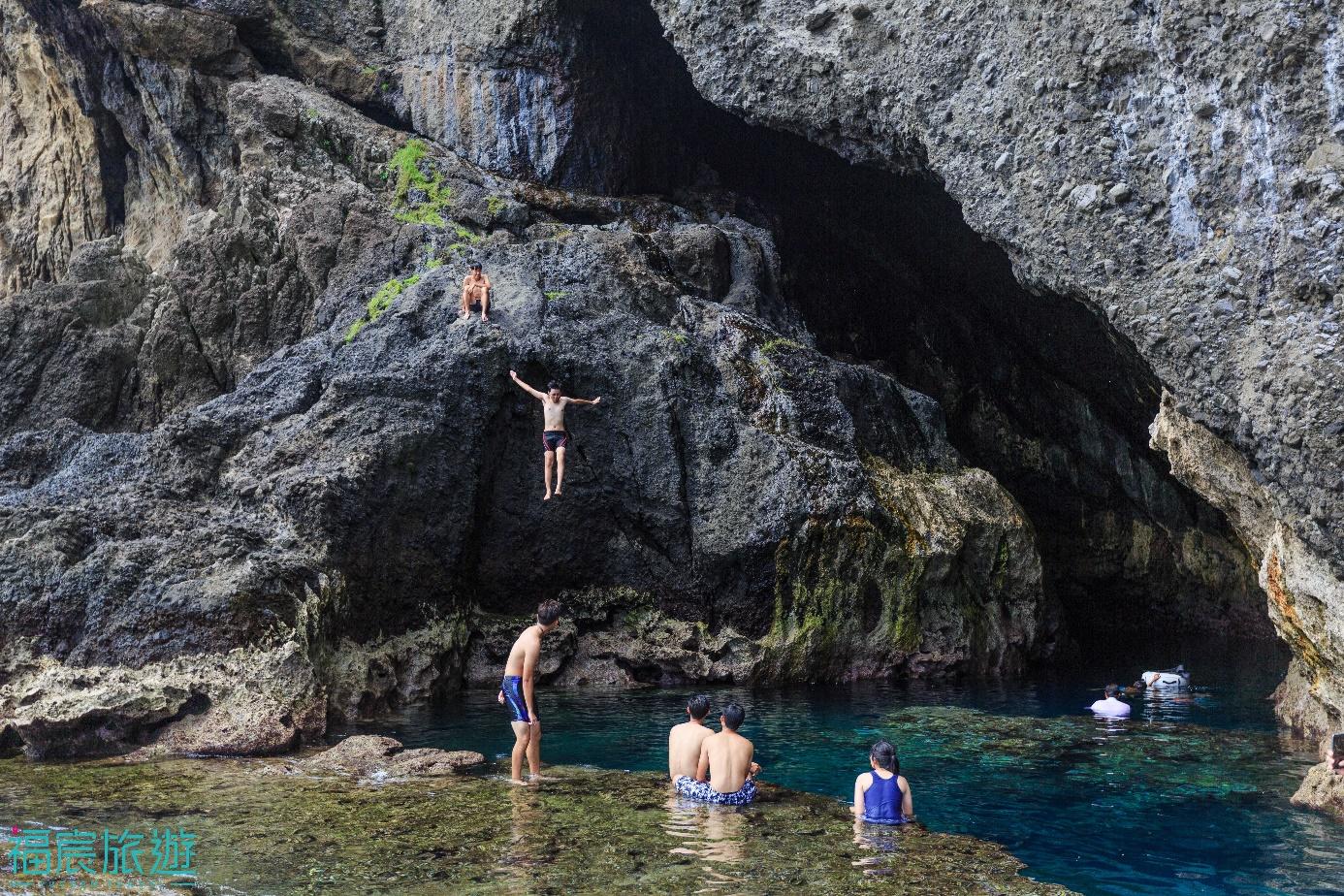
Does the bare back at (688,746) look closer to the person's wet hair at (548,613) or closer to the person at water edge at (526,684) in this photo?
the person at water edge at (526,684)

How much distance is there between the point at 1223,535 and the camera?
25.8 m

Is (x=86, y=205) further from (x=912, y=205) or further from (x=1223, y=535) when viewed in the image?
(x=1223, y=535)

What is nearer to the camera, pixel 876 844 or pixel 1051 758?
pixel 876 844

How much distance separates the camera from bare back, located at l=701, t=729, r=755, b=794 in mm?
9016

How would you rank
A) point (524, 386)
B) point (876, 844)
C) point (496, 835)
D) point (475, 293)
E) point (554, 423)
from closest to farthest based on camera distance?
point (496, 835)
point (876, 844)
point (524, 386)
point (554, 423)
point (475, 293)

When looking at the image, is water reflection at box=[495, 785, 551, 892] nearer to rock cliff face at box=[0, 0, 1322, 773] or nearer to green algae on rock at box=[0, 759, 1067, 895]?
green algae on rock at box=[0, 759, 1067, 895]

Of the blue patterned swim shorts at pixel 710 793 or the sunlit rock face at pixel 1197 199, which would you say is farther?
the sunlit rock face at pixel 1197 199

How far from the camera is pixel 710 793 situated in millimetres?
9055

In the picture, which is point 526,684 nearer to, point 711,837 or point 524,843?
point 524,843

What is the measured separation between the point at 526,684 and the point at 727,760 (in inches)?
73.7

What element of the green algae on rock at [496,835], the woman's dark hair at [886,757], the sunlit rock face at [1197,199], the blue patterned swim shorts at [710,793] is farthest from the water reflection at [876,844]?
the sunlit rock face at [1197,199]

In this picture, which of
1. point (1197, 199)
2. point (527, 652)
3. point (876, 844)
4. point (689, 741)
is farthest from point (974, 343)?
point (876, 844)

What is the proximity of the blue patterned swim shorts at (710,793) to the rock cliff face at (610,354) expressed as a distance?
4892mm

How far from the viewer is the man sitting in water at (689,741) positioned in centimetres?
932
